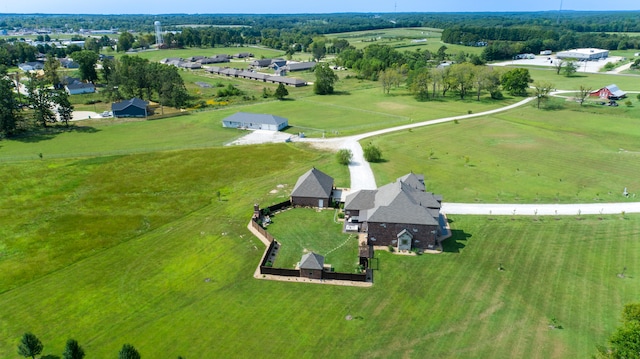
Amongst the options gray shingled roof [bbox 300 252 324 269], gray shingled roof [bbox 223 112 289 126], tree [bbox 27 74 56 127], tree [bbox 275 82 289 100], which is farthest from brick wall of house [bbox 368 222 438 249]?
tree [bbox 275 82 289 100]

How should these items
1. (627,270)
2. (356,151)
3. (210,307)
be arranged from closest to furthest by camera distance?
(210,307), (627,270), (356,151)

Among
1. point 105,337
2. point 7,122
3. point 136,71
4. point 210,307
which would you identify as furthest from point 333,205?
point 136,71

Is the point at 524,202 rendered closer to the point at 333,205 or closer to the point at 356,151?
the point at 333,205

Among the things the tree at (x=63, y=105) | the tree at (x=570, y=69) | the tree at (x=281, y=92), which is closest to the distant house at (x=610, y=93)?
the tree at (x=570, y=69)

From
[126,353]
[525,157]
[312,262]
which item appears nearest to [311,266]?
[312,262]

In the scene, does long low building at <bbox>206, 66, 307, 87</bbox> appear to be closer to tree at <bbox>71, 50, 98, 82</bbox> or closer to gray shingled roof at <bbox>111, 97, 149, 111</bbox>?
tree at <bbox>71, 50, 98, 82</bbox>

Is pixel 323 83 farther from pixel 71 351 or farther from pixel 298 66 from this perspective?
pixel 71 351
